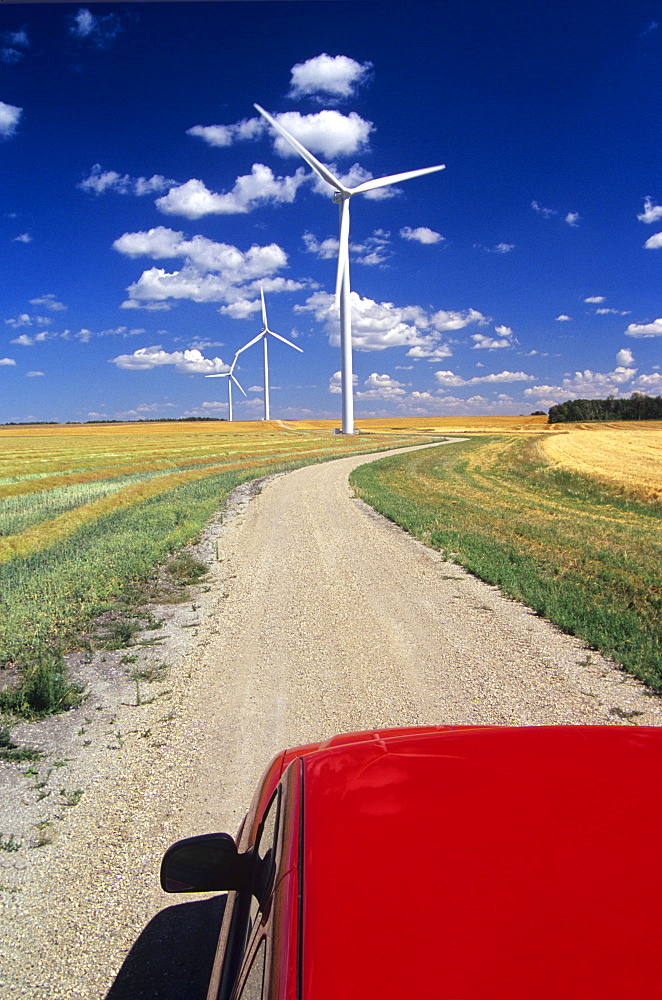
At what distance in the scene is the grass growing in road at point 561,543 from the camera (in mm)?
7738

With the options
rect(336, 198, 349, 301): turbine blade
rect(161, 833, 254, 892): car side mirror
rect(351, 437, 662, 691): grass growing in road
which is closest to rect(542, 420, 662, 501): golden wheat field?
rect(351, 437, 662, 691): grass growing in road

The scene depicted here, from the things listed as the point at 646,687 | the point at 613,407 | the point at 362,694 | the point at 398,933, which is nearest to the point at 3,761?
the point at 362,694

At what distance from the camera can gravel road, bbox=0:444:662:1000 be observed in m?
3.21

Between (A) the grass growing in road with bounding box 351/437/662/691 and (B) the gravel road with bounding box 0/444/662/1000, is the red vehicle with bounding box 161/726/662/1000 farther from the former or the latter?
(A) the grass growing in road with bounding box 351/437/662/691

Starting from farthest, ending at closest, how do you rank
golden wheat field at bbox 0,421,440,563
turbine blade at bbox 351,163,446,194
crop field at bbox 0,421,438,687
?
turbine blade at bbox 351,163,446,194, golden wheat field at bbox 0,421,440,563, crop field at bbox 0,421,438,687

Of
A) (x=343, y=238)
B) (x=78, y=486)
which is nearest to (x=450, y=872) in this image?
(x=78, y=486)

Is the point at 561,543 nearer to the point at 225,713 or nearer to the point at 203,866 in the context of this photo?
the point at 225,713

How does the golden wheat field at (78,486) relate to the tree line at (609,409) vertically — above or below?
below

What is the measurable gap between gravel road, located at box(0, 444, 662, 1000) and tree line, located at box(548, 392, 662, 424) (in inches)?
5172

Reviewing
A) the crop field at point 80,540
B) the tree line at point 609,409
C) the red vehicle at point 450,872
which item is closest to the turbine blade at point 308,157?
the crop field at point 80,540

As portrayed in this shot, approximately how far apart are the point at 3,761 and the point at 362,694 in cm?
303

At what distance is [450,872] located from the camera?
1754mm

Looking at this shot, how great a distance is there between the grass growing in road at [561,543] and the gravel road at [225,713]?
44 centimetres

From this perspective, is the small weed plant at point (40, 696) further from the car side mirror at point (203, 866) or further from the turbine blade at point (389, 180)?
the turbine blade at point (389, 180)
